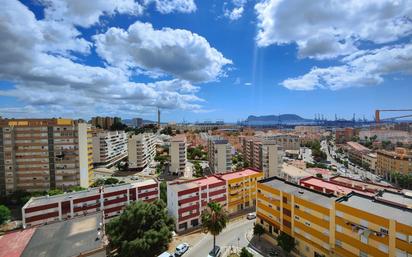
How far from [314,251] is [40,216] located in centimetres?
3634

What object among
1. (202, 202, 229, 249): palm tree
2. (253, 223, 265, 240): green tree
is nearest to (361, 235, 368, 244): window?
(253, 223, 265, 240): green tree

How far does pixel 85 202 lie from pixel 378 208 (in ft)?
123

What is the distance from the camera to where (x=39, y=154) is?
4631 cm

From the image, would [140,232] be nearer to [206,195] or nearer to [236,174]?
[206,195]

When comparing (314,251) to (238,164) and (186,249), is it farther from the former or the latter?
(238,164)

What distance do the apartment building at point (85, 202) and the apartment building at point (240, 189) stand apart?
13.1 metres

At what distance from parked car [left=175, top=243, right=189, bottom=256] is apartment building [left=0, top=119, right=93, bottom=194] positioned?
32032 mm

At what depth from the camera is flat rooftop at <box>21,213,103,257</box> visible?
19.3 metres

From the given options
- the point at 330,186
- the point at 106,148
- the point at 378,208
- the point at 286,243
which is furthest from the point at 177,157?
the point at 378,208

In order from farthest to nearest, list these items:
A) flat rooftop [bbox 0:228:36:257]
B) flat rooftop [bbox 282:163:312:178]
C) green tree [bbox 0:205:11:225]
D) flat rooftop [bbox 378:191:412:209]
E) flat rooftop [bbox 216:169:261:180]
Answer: flat rooftop [bbox 282:163:312:178], flat rooftop [bbox 216:169:261:180], green tree [bbox 0:205:11:225], flat rooftop [bbox 378:191:412:209], flat rooftop [bbox 0:228:36:257]

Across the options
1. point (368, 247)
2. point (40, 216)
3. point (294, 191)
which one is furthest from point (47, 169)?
point (368, 247)

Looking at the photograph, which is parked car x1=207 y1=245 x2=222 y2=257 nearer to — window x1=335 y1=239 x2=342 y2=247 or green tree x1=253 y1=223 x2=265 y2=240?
green tree x1=253 y1=223 x2=265 y2=240

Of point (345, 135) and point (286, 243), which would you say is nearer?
point (286, 243)

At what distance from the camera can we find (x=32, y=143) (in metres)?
46.0
